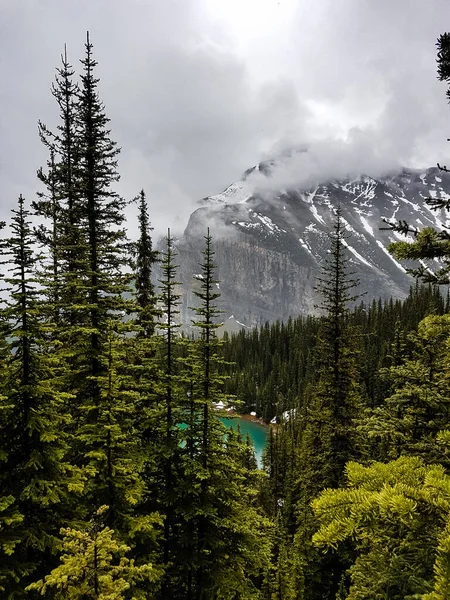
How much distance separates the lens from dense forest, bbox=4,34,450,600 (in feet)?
13.5

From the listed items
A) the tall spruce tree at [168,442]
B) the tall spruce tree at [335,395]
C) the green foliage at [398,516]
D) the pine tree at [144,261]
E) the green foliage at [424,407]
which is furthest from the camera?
the pine tree at [144,261]

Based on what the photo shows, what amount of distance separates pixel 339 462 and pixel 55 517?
1234 cm

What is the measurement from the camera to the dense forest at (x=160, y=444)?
13.5 feet

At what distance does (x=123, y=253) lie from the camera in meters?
13.5

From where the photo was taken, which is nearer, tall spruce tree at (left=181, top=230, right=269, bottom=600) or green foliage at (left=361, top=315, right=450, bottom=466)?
green foliage at (left=361, top=315, right=450, bottom=466)

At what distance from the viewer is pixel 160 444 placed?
12414mm

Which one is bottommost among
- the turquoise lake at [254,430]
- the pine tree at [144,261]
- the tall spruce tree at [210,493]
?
the turquoise lake at [254,430]

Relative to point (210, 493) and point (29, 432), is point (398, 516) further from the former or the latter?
point (210, 493)

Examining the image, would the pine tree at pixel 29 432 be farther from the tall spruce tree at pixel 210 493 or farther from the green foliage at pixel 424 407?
the green foliage at pixel 424 407

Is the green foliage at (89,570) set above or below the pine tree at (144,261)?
below

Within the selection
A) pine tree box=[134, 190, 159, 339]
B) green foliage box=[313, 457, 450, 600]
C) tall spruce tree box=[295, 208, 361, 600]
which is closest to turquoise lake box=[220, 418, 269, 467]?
tall spruce tree box=[295, 208, 361, 600]

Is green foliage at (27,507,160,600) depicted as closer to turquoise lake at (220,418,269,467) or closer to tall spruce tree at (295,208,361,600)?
tall spruce tree at (295,208,361,600)

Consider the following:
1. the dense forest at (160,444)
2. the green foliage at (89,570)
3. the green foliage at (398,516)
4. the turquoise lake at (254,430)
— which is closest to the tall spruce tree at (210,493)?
the dense forest at (160,444)

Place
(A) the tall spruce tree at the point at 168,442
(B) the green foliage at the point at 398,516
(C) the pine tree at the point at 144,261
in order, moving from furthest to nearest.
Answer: (C) the pine tree at the point at 144,261
(A) the tall spruce tree at the point at 168,442
(B) the green foliage at the point at 398,516
